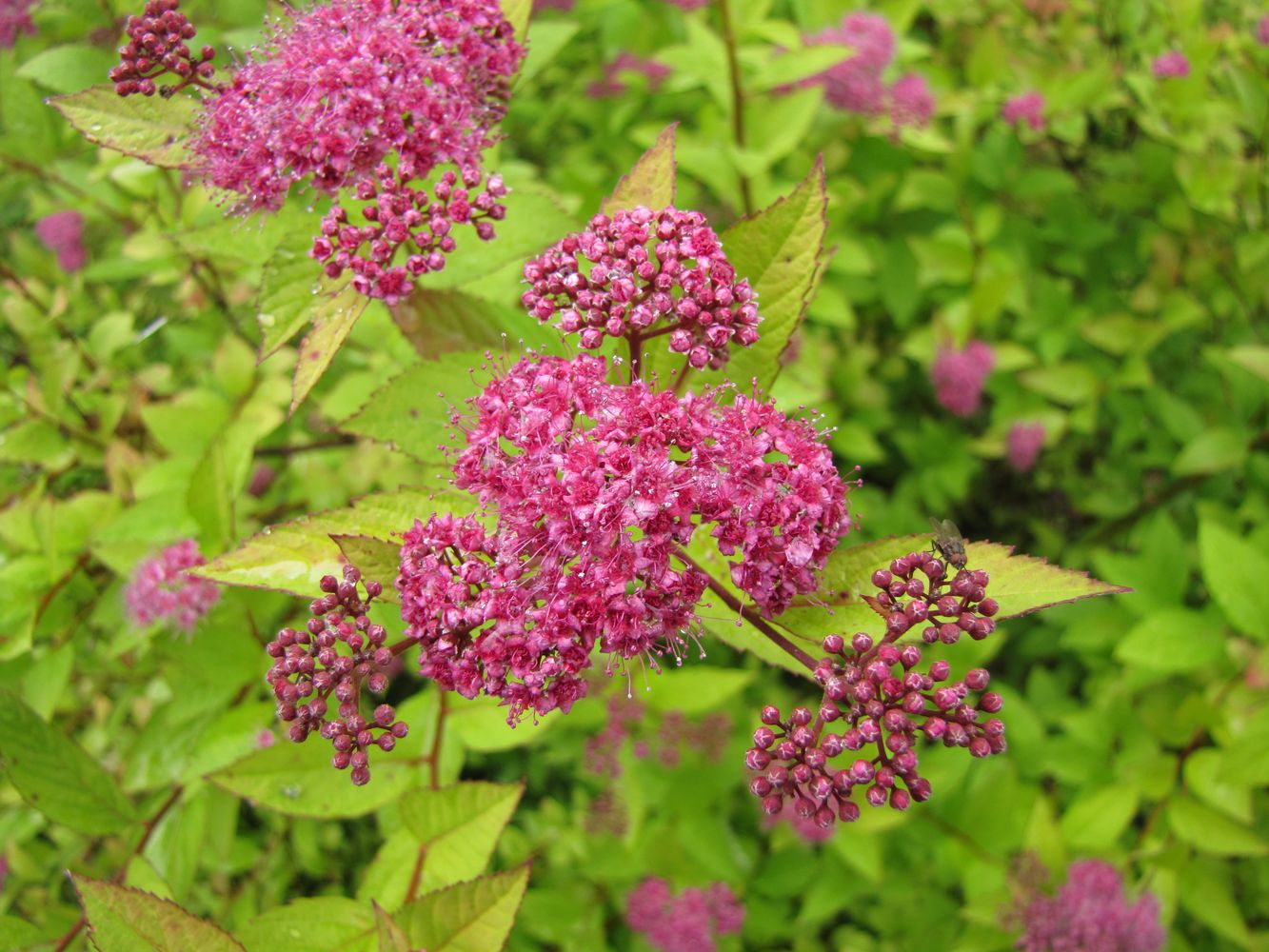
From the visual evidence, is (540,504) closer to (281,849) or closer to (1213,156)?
(281,849)

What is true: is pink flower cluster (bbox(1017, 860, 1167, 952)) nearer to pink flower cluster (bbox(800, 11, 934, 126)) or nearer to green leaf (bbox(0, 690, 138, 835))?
green leaf (bbox(0, 690, 138, 835))

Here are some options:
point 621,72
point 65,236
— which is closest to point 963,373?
point 621,72

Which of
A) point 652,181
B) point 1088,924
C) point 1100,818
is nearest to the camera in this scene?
point 652,181

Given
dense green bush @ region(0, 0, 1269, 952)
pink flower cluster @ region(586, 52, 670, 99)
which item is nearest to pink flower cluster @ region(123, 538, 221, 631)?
dense green bush @ region(0, 0, 1269, 952)

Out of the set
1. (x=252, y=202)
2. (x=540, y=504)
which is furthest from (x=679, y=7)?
(x=540, y=504)

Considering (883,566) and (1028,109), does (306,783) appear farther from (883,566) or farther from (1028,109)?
(1028,109)

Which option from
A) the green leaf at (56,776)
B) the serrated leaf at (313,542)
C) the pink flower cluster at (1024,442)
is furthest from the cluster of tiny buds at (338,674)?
the pink flower cluster at (1024,442)
